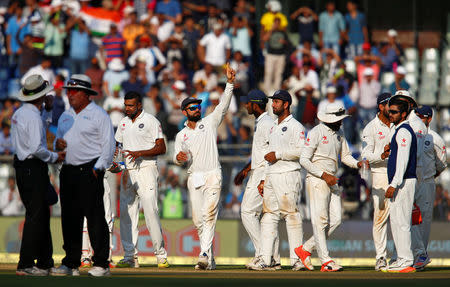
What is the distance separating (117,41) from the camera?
2406 cm

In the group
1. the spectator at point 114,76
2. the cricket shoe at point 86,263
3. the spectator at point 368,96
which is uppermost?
the spectator at point 114,76

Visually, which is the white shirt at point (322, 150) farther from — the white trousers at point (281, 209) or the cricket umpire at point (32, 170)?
the cricket umpire at point (32, 170)

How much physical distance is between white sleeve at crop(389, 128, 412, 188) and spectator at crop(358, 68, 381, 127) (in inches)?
320

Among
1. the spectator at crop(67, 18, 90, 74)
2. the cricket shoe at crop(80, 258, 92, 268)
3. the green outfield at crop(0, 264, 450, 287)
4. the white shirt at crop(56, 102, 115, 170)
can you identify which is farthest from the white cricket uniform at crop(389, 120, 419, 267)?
the spectator at crop(67, 18, 90, 74)

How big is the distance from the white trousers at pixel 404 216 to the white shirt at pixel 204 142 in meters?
2.91

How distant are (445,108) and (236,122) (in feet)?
16.7

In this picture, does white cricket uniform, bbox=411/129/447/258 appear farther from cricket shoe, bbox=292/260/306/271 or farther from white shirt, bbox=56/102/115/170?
white shirt, bbox=56/102/115/170

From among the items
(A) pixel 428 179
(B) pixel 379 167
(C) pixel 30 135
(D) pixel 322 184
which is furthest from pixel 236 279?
(A) pixel 428 179

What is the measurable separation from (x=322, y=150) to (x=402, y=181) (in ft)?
4.26

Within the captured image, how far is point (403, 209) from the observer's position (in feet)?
44.2

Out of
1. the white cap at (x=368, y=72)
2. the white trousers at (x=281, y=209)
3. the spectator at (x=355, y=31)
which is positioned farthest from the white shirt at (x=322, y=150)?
the spectator at (x=355, y=31)

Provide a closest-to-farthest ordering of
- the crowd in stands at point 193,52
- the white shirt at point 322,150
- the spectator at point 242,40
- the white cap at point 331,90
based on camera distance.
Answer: the white shirt at point 322,150
the white cap at point 331,90
the crowd in stands at point 193,52
the spectator at point 242,40

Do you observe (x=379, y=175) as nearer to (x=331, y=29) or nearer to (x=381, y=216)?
(x=381, y=216)

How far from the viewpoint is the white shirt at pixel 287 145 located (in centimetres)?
1412
